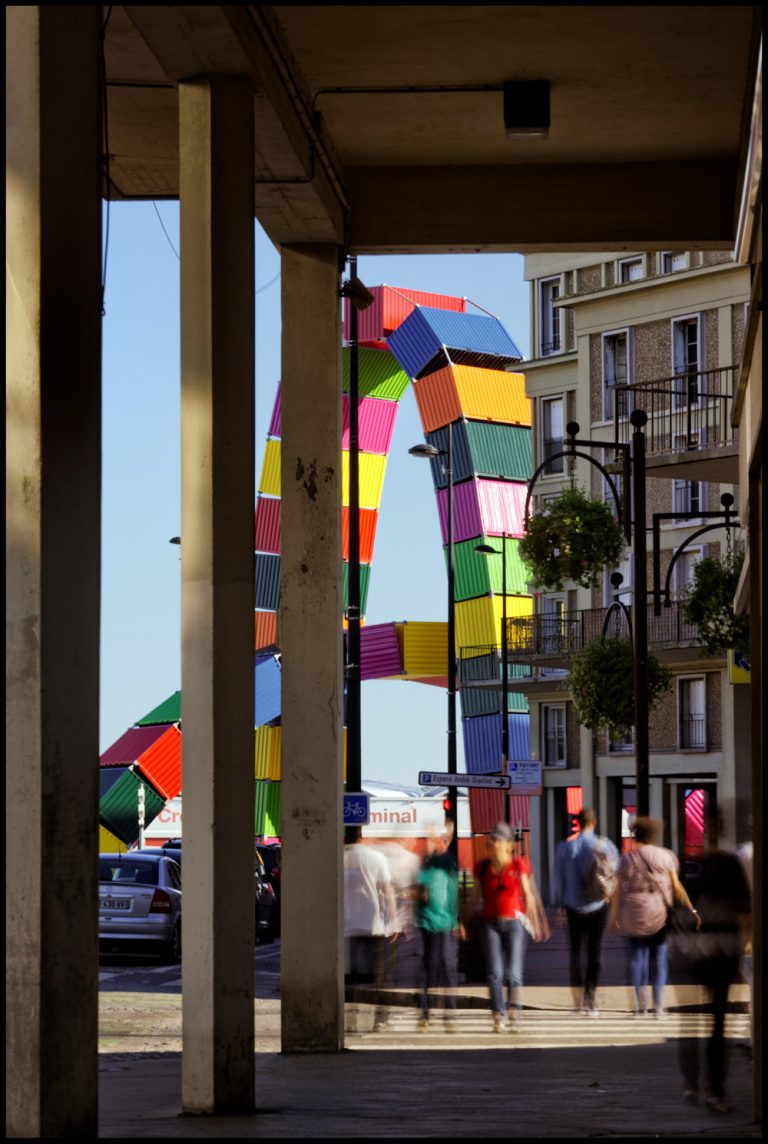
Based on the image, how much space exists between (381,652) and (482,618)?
329 centimetres

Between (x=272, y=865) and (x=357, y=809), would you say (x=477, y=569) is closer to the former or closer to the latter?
(x=272, y=865)

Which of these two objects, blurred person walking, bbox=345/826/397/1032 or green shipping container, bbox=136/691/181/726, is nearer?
blurred person walking, bbox=345/826/397/1032

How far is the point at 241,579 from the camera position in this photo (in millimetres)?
11969

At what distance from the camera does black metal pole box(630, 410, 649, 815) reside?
20531mm

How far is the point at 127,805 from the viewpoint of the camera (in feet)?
205

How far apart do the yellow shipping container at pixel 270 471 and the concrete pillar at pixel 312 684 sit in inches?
1703

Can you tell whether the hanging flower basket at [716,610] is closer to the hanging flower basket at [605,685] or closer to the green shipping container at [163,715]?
the hanging flower basket at [605,685]

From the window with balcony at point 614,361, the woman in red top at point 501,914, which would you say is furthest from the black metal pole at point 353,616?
the window with balcony at point 614,361

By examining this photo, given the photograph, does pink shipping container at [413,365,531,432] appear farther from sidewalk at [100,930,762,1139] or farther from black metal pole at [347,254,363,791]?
sidewalk at [100,930,762,1139]

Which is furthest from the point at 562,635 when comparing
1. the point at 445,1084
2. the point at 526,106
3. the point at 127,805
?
the point at 445,1084

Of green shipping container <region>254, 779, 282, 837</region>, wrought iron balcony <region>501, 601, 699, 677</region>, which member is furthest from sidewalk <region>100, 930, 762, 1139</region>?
green shipping container <region>254, 779, 282, 837</region>

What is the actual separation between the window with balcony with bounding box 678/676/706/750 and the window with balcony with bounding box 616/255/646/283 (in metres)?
12.7

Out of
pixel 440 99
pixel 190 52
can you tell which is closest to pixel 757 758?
pixel 190 52

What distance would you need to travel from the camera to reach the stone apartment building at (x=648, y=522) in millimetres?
52719
